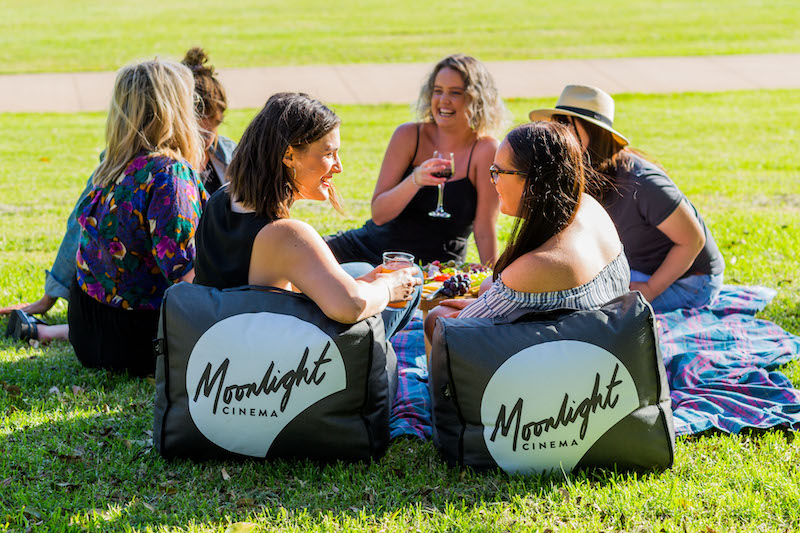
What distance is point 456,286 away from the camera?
4.50 m

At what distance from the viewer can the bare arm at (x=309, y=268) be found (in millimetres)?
3588

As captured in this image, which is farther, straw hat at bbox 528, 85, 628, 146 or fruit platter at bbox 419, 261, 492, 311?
straw hat at bbox 528, 85, 628, 146

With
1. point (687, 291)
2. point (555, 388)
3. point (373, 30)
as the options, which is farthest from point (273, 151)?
point (373, 30)

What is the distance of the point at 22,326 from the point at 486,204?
2920mm

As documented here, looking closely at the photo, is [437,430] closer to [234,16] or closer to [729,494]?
[729,494]

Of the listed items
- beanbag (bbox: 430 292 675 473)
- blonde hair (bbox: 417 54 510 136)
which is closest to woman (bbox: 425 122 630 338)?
beanbag (bbox: 430 292 675 473)

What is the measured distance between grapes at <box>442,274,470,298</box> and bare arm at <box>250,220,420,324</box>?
891mm

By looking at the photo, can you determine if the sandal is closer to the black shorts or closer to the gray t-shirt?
the black shorts

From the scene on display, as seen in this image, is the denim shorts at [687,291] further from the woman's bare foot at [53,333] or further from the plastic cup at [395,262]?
the woman's bare foot at [53,333]

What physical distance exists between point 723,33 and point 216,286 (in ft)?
69.3

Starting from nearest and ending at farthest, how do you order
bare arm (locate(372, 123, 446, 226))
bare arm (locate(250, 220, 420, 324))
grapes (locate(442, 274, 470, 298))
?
bare arm (locate(250, 220, 420, 324)) → grapes (locate(442, 274, 470, 298)) → bare arm (locate(372, 123, 446, 226))

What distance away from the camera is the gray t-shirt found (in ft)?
16.1

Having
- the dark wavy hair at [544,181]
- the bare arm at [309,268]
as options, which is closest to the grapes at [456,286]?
the dark wavy hair at [544,181]

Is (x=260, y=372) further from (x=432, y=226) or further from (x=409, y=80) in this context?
(x=409, y=80)
